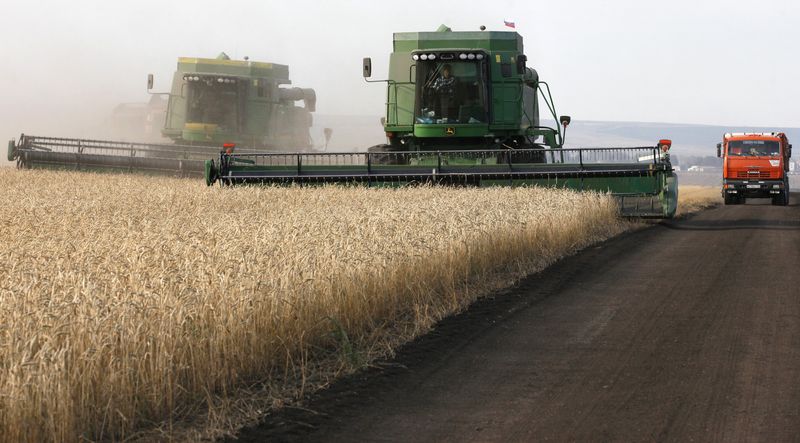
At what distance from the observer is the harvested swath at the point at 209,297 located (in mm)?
4945

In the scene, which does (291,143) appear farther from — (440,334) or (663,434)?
(663,434)

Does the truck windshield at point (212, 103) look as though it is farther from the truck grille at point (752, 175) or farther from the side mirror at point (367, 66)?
the truck grille at point (752, 175)

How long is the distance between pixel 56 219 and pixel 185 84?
20725 mm

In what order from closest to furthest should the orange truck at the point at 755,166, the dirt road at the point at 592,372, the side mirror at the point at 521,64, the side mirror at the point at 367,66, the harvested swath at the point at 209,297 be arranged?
the harvested swath at the point at 209,297, the dirt road at the point at 592,372, the side mirror at the point at 367,66, the side mirror at the point at 521,64, the orange truck at the point at 755,166

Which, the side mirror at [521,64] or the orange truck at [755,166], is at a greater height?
the side mirror at [521,64]

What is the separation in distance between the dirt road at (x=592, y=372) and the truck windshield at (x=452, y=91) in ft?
30.0

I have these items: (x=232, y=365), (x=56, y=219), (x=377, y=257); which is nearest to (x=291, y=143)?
(x=56, y=219)

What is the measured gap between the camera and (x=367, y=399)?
6016mm

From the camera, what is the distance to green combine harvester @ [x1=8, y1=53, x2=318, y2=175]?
3006 centimetres

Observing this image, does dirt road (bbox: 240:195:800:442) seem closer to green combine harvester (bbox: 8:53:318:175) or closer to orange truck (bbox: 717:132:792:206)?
green combine harvester (bbox: 8:53:318:175)

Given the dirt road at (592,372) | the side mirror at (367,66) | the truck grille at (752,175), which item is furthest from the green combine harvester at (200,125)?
the dirt road at (592,372)

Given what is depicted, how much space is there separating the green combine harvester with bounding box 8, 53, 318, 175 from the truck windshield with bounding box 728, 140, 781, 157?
14.0m

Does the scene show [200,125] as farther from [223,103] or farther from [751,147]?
[751,147]

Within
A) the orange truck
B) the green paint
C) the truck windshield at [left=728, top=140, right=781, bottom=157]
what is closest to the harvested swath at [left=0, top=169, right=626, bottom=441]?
the green paint
